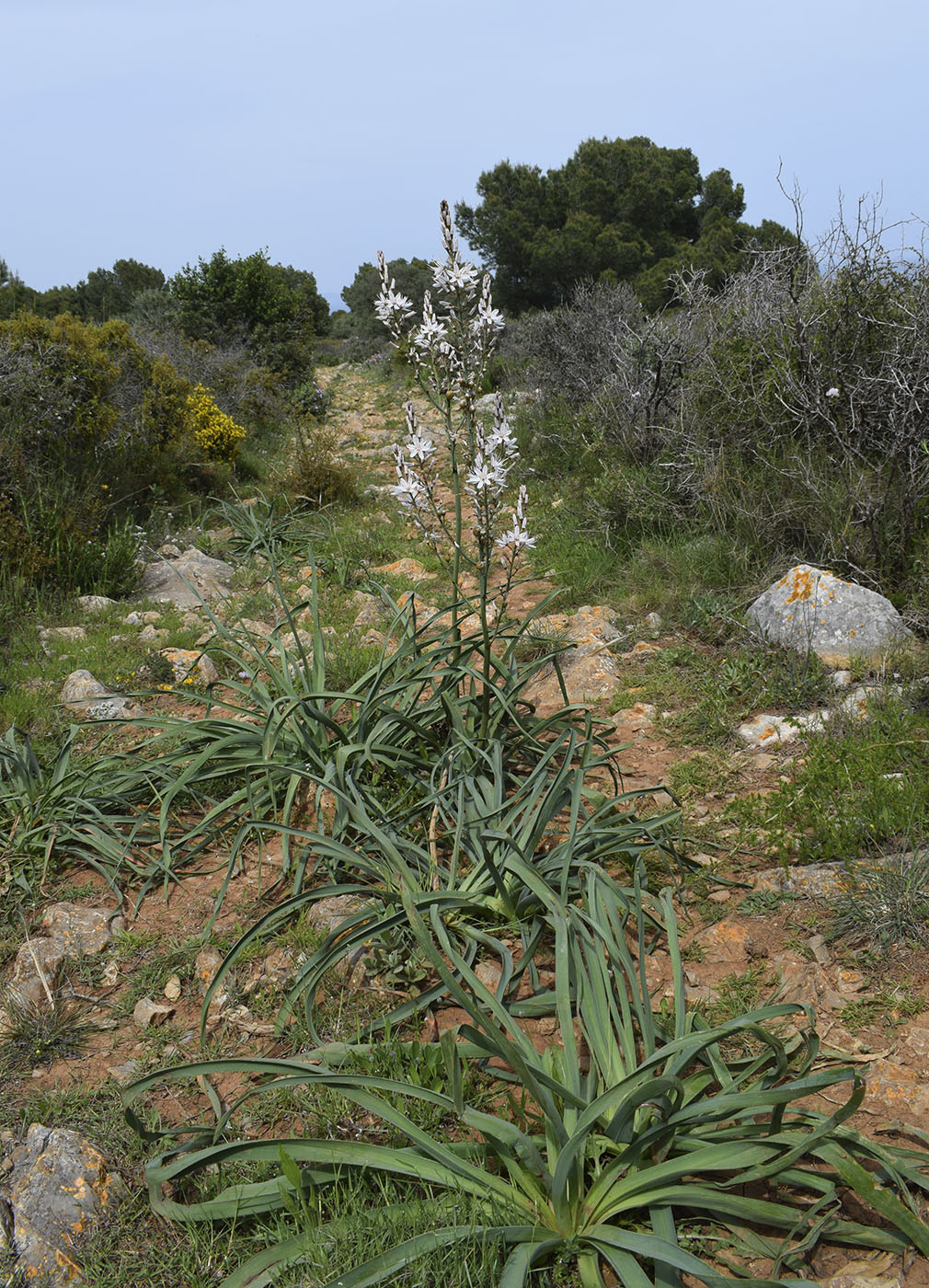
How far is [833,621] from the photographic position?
4598 millimetres

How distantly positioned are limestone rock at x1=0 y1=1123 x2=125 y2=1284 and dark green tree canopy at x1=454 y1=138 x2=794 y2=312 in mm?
29283

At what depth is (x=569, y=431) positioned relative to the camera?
9.50 m

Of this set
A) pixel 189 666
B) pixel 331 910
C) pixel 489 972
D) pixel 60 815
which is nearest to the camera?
pixel 489 972

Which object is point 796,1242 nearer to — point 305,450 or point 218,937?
point 218,937

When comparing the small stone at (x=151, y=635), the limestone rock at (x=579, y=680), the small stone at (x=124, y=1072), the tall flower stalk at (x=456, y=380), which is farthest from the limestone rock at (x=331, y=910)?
the small stone at (x=151, y=635)

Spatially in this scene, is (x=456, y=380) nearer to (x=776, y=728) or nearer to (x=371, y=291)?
(x=776, y=728)

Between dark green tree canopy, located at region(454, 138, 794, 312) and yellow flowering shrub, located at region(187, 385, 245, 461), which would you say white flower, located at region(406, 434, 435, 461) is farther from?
dark green tree canopy, located at region(454, 138, 794, 312)

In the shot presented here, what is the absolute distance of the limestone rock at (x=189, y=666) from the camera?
5.06 metres

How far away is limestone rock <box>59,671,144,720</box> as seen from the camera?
15.1 ft

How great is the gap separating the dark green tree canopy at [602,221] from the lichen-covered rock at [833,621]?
25.8m

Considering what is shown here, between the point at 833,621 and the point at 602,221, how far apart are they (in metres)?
32.2

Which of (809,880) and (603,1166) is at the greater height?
(809,880)

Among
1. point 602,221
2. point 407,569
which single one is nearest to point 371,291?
point 602,221

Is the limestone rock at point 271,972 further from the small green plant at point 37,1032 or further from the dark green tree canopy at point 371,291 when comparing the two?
the dark green tree canopy at point 371,291
